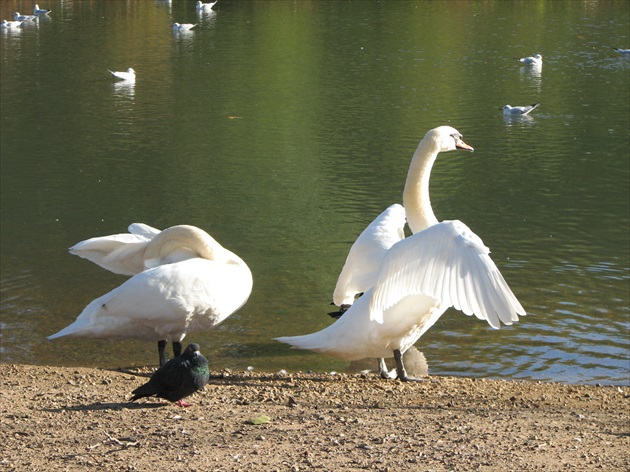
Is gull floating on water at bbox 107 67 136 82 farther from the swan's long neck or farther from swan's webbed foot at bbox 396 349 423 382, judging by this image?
swan's webbed foot at bbox 396 349 423 382

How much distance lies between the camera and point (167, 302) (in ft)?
21.7

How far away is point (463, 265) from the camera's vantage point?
554 cm

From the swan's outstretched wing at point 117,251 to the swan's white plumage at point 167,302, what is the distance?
0.51m

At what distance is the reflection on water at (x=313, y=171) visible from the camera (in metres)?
8.74

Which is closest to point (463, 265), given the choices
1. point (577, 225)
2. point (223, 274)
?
point (223, 274)

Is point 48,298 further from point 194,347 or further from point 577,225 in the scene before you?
point 577,225

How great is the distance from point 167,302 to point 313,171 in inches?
352

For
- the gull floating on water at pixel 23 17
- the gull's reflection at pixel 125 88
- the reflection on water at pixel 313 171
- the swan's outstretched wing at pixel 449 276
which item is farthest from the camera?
the gull floating on water at pixel 23 17

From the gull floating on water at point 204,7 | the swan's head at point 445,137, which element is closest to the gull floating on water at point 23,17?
the gull floating on water at point 204,7

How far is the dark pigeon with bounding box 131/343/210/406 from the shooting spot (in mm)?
5629

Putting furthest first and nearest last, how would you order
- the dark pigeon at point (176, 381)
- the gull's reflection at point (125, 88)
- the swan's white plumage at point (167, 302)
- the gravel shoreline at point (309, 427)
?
the gull's reflection at point (125, 88)
the swan's white plumage at point (167, 302)
the dark pigeon at point (176, 381)
the gravel shoreline at point (309, 427)

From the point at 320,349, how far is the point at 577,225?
20.6 ft

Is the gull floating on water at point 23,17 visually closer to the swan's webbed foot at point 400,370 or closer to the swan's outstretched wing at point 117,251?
the swan's outstretched wing at point 117,251

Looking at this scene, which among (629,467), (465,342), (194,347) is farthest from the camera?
(465,342)
